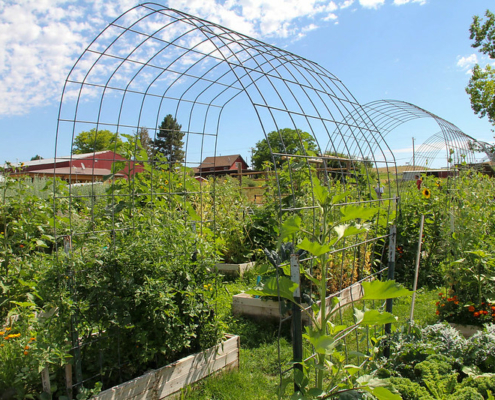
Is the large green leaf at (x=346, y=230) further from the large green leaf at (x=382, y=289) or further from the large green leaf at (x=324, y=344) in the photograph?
the large green leaf at (x=324, y=344)

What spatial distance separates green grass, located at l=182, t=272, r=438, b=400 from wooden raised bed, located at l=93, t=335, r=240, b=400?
0.22 ft

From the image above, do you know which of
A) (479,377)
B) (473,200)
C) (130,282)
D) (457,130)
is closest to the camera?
(479,377)

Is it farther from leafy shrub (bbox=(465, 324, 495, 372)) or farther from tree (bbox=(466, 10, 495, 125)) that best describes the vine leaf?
tree (bbox=(466, 10, 495, 125))

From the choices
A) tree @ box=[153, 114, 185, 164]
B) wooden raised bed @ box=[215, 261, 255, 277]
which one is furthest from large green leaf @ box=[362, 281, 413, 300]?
wooden raised bed @ box=[215, 261, 255, 277]

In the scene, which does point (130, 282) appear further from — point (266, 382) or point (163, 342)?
point (266, 382)

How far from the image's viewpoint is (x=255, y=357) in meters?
3.04

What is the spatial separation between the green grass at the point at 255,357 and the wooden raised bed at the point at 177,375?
7 centimetres

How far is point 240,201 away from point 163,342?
426 centimetres

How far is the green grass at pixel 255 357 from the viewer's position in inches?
97.2

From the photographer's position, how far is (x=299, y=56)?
3113 millimetres

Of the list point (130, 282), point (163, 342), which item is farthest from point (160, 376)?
point (130, 282)

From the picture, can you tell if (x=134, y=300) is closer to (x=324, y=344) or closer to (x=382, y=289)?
(x=324, y=344)

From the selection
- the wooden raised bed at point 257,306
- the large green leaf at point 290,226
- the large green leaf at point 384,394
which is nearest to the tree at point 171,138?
the wooden raised bed at point 257,306

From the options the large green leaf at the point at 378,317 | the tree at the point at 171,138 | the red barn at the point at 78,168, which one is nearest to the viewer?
the large green leaf at the point at 378,317
